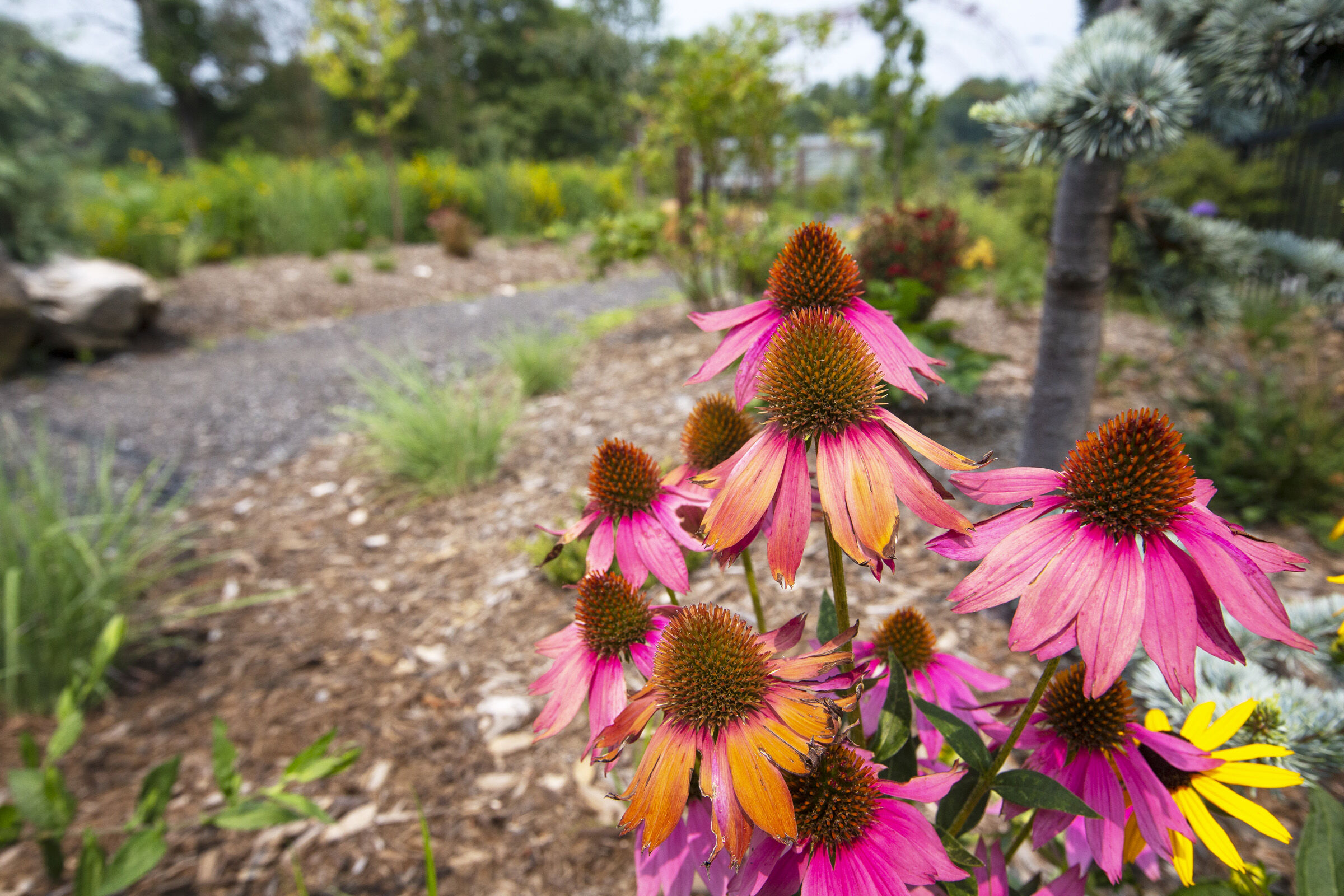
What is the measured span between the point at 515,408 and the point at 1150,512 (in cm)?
285

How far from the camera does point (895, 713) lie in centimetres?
65

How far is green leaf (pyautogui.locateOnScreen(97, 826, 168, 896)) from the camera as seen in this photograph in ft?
3.65

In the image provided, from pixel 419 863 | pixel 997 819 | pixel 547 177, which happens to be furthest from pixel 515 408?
pixel 547 177

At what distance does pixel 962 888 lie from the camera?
0.60 metres

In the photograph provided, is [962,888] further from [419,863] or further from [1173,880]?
[419,863]

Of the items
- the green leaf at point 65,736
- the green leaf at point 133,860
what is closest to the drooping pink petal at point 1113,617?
the green leaf at point 133,860

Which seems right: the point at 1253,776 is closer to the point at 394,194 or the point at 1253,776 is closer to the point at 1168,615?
the point at 1168,615

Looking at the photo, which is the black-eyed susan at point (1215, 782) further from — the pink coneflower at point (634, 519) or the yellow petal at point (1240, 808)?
the pink coneflower at point (634, 519)

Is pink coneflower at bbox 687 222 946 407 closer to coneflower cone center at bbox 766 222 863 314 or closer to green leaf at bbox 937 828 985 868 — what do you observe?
coneflower cone center at bbox 766 222 863 314

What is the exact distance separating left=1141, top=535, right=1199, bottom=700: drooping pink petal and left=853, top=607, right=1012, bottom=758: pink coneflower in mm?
293

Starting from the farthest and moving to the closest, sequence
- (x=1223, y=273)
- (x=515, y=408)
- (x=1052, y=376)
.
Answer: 1. (x=515, y=408)
2. (x=1223, y=273)
3. (x=1052, y=376)

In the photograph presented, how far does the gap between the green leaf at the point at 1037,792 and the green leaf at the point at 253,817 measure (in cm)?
117

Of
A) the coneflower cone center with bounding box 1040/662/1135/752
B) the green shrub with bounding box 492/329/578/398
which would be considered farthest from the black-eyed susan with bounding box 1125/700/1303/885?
the green shrub with bounding box 492/329/578/398

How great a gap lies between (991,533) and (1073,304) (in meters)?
1.24
